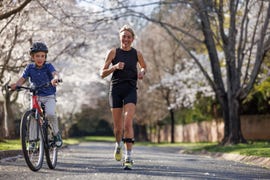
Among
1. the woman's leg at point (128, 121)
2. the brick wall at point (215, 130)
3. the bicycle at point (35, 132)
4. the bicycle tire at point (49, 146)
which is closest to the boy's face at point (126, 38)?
the woman's leg at point (128, 121)

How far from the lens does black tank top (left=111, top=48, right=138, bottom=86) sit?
9383 mm

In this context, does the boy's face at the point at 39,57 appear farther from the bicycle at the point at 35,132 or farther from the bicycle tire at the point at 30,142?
the bicycle tire at the point at 30,142

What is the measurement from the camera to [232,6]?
22.1 m

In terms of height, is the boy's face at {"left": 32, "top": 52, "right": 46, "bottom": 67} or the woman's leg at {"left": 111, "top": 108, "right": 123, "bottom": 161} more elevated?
the boy's face at {"left": 32, "top": 52, "right": 46, "bottom": 67}

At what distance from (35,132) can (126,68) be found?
1.73 m

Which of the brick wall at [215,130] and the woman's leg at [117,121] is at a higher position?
the brick wall at [215,130]

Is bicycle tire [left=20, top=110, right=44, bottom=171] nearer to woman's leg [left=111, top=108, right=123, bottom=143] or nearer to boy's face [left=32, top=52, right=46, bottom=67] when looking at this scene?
boy's face [left=32, top=52, right=46, bottom=67]

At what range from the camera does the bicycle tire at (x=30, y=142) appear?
Result: 8.55 m

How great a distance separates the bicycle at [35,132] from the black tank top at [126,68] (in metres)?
1.09

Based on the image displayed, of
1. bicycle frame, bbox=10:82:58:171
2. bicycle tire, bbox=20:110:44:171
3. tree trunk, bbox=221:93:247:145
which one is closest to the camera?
bicycle tire, bbox=20:110:44:171

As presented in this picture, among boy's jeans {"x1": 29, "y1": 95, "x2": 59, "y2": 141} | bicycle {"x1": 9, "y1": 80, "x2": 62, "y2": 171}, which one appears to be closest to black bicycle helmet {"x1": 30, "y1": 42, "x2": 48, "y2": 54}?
bicycle {"x1": 9, "y1": 80, "x2": 62, "y2": 171}

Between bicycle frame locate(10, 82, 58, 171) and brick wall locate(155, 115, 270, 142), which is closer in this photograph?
bicycle frame locate(10, 82, 58, 171)

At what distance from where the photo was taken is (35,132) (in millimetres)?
8969

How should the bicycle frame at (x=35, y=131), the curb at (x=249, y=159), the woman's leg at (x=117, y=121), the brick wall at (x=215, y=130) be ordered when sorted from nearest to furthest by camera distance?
1. the bicycle frame at (x=35, y=131)
2. the woman's leg at (x=117, y=121)
3. the curb at (x=249, y=159)
4. the brick wall at (x=215, y=130)
